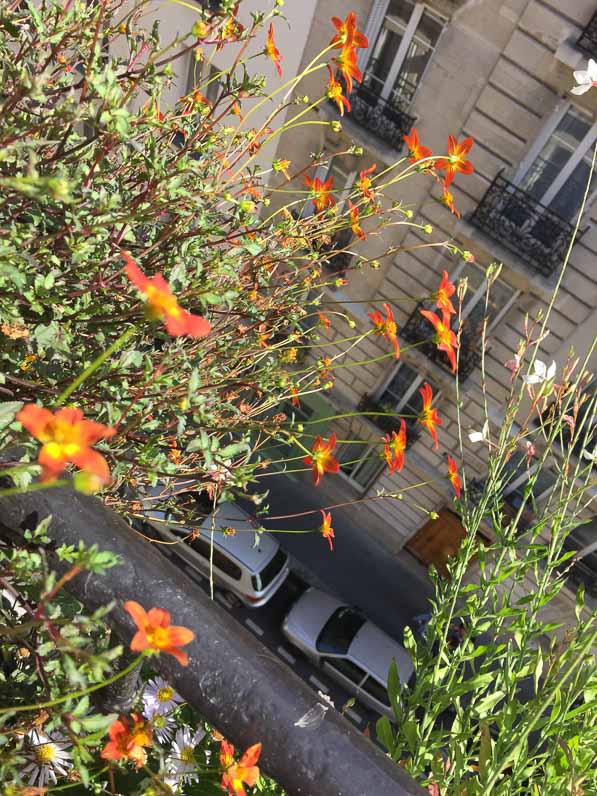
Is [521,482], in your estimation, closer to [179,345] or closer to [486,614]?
[486,614]

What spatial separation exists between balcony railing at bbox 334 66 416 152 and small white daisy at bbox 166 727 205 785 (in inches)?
242

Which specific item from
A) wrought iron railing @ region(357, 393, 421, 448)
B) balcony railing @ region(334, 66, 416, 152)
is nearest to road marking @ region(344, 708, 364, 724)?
wrought iron railing @ region(357, 393, 421, 448)

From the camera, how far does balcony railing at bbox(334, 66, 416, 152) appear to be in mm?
6223

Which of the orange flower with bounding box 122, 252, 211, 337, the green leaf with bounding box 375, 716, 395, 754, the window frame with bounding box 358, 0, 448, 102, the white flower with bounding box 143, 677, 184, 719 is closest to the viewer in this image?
the orange flower with bounding box 122, 252, 211, 337

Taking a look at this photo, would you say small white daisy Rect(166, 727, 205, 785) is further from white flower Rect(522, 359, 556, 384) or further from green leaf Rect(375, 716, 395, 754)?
white flower Rect(522, 359, 556, 384)

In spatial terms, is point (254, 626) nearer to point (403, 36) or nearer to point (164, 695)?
point (164, 695)

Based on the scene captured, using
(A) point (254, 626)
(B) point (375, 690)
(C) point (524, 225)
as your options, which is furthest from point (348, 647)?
(C) point (524, 225)

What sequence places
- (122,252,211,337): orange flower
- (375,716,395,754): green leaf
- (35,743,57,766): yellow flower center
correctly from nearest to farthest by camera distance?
(122,252,211,337): orange flower → (35,743,57,766): yellow flower center → (375,716,395,754): green leaf

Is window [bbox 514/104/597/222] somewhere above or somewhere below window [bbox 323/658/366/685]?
above

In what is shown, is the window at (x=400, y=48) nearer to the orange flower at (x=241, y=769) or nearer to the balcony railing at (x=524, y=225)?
the balcony railing at (x=524, y=225)

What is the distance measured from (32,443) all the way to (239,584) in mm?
7545

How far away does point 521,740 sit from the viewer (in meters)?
1.27

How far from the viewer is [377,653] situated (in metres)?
8.03

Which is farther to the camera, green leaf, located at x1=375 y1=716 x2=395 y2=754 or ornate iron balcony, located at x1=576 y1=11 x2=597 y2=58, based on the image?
ornate iron balcony, located at x1=576 y1=11 x2=597 y2=58
